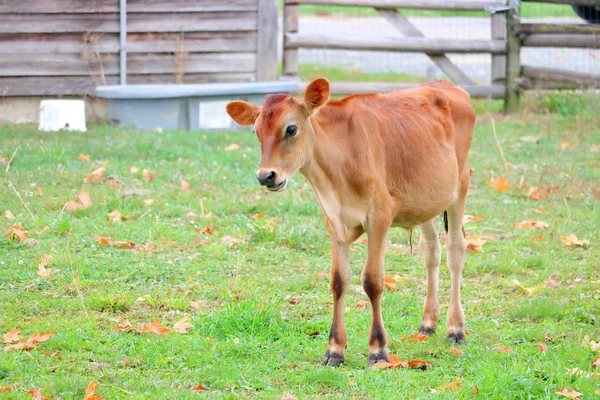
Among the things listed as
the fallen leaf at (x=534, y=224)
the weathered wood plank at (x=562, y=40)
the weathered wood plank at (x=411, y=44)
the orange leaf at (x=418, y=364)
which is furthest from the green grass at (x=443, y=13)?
the orange leaf at (x=418, y=364)

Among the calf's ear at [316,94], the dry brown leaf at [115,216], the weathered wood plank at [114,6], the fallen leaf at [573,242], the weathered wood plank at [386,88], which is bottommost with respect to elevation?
the fallen leaf at [573,242]

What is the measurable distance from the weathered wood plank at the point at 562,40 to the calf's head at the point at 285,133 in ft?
31.9

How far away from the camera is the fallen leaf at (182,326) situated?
6.08 m

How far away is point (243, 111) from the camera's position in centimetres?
594

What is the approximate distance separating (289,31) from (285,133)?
9593 mm

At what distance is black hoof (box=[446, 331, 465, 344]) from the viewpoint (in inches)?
241

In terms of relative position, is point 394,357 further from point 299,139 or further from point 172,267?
point 172,267

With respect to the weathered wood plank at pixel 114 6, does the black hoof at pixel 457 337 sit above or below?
below

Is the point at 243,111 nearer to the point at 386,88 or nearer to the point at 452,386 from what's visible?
the point at 452,386

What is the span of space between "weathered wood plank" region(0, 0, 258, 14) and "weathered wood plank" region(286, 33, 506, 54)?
1331mm

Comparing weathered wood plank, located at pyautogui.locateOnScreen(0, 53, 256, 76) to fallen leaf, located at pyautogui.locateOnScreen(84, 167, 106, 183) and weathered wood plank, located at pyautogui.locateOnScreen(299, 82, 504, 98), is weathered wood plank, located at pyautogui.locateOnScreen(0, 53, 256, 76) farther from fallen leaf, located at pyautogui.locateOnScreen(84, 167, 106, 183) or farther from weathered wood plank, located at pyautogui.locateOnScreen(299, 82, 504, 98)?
fallen leaf, located at pyautogui.locateOnScreen(84, 167, 106, 183)

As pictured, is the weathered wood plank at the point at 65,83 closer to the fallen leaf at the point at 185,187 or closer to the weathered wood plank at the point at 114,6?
the weathered wood plank at the point at 114,6

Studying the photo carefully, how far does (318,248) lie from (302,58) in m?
13.7

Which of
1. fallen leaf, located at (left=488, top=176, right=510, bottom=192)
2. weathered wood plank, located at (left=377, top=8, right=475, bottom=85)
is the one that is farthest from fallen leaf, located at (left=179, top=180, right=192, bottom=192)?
weathered wood plank, located at (left=377, top=8, right=475, bottom=85)
